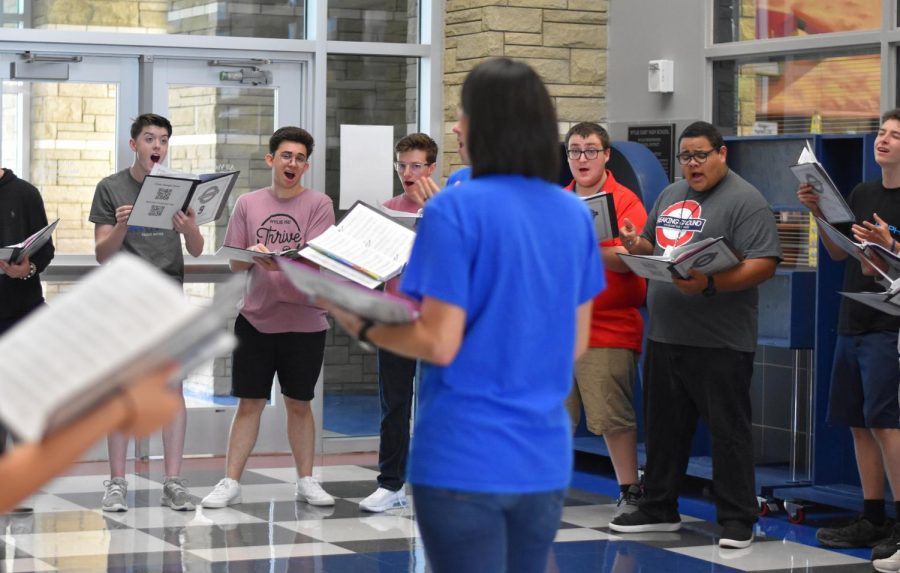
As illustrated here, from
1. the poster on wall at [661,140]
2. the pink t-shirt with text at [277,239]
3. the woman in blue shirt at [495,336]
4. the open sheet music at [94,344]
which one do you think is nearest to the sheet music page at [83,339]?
the open sheet music at [94,344]

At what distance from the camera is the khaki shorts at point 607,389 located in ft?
18.5

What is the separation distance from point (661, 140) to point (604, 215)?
2057 mm

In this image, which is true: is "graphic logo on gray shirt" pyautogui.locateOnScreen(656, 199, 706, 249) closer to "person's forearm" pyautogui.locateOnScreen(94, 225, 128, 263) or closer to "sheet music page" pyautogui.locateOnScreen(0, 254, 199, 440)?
"person's forearm" pyautogui.locateOnScreen(94, 225, 128, 263)

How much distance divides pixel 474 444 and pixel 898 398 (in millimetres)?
3095

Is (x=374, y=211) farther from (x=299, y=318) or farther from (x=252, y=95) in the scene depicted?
(x=252, y=95)

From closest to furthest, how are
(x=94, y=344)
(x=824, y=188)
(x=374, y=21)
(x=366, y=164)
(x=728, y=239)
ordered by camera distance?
(x=94, y=344) < (x=824, y=188) < (x=728, y=239) < (x=366, y=164) < (x=374, y=21)

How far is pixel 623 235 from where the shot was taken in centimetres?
526

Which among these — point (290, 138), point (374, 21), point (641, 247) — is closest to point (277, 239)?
point (290, 138)

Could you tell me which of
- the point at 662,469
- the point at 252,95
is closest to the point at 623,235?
the point at 662,469

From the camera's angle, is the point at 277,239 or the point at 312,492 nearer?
the point at 277,239

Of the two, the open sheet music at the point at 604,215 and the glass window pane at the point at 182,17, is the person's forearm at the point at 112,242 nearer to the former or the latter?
the glass window pane at the point at 182,17

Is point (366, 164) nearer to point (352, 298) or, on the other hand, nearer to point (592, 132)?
point (592, 132)

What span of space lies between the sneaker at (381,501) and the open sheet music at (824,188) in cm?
217

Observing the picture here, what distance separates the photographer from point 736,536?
16.6ft
